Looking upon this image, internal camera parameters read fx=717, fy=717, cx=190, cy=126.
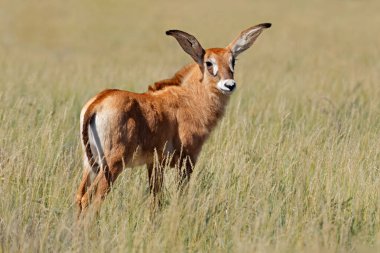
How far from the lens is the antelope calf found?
5.46 metres

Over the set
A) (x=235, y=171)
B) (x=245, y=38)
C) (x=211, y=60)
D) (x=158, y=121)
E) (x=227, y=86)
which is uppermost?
(x=245, y=38)

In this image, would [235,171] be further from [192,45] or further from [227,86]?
[192,45]

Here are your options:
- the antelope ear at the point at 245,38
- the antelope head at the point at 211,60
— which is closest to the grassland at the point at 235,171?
the antelope head at the point at 211,60

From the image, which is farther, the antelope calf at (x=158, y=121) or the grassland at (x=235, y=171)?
the antelope calf at (x=158, y=121)

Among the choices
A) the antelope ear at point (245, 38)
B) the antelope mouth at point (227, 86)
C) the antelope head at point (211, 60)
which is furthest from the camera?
the antelope ear at point (245, 38)

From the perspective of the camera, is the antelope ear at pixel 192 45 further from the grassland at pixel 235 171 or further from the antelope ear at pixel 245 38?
the grassland at pixel 235 171

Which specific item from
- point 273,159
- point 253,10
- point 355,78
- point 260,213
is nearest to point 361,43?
point 355,78

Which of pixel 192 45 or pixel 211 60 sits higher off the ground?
pixel 192 45

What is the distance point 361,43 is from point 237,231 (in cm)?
1830

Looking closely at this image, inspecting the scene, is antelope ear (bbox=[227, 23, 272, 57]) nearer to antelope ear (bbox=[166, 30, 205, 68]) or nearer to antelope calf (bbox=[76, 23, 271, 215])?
antelope calf (bbox=[76, 23, 271, 215])

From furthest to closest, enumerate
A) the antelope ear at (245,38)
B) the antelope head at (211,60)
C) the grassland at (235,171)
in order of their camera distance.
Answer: the antelope ear at (245,38), the antelope head at (211,60), the grassland at (235,171)

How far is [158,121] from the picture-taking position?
592 centimetres

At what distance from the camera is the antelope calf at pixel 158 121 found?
5457 millimetres

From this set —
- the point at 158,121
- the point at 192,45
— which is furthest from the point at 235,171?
the point at 192,45
